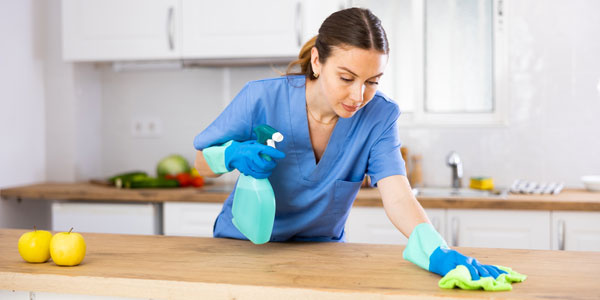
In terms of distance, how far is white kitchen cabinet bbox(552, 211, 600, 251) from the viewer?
7.79ft

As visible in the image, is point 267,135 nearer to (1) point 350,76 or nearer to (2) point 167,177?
(1) point 350,76

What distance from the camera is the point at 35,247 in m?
1.37

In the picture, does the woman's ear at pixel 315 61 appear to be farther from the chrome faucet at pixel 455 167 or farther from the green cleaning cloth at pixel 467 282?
the chrome faucet at pixel 455 167

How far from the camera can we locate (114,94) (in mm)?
3422

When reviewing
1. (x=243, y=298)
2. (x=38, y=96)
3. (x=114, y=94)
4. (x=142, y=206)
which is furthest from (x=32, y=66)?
(x=243, y=298)

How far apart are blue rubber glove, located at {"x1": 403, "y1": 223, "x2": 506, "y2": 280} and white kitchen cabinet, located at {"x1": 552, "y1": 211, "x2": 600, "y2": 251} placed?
130cm

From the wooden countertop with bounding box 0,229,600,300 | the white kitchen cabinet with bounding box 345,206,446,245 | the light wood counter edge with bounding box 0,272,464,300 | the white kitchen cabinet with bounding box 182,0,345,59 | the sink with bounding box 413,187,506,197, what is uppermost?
the white kitchen cabinet with bounding box 182,0,345,59

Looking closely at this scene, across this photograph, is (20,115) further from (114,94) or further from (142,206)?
(142,206)

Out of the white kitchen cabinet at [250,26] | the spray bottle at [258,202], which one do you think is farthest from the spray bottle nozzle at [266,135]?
the white kitchen cabinet at [250,26]

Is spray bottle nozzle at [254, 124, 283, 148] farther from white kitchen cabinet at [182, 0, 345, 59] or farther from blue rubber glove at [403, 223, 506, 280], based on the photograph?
white kitchen cabinet at [182, 0, 345, 59]

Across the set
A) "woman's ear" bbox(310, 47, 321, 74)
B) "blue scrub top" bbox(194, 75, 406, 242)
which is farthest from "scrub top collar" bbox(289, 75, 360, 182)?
"woman's ear" bbox(310, 47, 321, 74)

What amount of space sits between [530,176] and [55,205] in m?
2.38

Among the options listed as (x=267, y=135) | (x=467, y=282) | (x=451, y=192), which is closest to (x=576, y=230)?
(x=451, y=192)

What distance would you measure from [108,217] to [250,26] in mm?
1155
